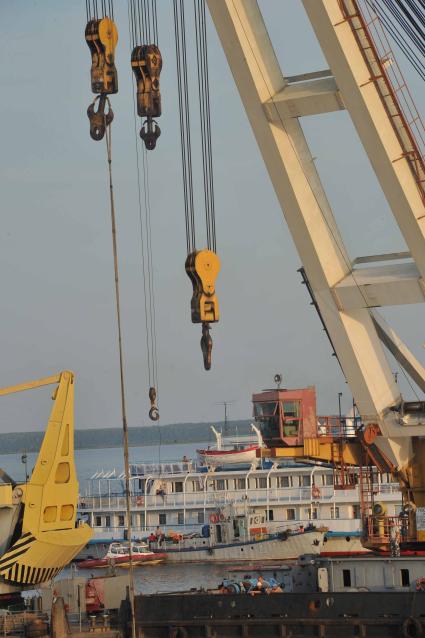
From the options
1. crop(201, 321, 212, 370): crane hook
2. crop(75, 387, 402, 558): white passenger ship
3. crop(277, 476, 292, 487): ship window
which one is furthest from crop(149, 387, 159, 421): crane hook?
crop(277, 476, 292, 487): ship window

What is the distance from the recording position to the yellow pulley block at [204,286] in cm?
3078

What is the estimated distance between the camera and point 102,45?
1183 inches

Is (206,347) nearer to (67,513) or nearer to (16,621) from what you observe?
(67,513)

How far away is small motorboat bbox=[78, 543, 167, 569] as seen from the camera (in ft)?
217

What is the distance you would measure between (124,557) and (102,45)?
41.9 m

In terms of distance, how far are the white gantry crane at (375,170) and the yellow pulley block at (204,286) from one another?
244 centimetres

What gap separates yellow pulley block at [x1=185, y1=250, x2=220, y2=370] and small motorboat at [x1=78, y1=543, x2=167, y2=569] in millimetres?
36373

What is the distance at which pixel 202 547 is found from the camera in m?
67.6

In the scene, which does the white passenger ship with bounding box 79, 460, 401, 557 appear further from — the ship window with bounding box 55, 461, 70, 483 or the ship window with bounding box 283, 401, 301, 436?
the ship window with bounding box 283, 401, 301, 436

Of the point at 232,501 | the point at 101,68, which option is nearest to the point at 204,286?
the point at 101,68

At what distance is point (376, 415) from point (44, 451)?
30.6 feet

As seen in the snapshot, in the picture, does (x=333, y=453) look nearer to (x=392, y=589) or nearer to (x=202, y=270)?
(x=392, y=589)

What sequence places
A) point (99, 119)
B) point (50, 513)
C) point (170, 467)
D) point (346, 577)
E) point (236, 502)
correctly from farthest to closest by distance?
1. point (170, 467)
2. point (236, 502)
3. point (50, 513)
4. point (346, 577)
5. point (99, 119)

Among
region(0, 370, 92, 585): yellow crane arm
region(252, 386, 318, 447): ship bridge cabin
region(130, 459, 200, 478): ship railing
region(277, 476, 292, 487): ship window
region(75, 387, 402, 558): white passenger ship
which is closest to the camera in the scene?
region(252, 386, 318, 447): ship bridge cabin
